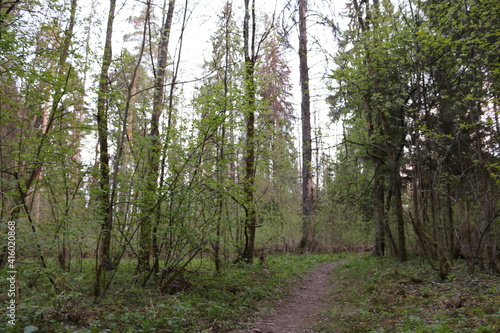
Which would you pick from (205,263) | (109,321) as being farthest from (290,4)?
(109,321)

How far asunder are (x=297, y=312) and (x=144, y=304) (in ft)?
9.85

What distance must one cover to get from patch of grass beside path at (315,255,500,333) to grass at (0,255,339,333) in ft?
5.19

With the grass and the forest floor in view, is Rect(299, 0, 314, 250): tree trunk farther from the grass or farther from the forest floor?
the grass

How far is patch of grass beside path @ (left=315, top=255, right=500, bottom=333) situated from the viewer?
4.14m

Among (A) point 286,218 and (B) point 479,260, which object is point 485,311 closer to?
(B) point 479,260

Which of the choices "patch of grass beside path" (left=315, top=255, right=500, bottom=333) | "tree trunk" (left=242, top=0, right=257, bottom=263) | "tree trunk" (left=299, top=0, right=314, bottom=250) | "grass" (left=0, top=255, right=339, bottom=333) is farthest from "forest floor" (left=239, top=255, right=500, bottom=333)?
"tree trunk" (left=299, top=0, right=314, bottom=250)

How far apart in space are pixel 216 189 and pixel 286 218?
34.3 ft

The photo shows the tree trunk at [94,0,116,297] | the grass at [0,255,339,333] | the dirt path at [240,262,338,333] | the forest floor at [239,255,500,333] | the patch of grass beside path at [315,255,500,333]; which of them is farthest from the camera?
the tree trunk at [94,0,116,297]

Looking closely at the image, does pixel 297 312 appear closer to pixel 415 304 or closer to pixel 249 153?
pixel 415 304

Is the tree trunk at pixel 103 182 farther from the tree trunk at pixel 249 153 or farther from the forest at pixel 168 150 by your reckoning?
the tree trunk at pixel 249 153

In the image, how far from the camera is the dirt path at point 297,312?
212 inches

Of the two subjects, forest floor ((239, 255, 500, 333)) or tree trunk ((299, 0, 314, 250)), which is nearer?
forest floor ((239, 255, 500, 333))

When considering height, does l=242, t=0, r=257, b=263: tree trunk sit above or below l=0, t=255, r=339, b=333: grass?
above

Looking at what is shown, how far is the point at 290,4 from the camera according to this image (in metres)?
12.3
